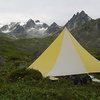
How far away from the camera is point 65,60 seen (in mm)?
32219

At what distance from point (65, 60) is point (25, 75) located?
13.0 feet

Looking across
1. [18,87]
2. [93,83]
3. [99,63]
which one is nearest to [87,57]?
[99,63]

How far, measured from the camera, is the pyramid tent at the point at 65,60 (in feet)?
102

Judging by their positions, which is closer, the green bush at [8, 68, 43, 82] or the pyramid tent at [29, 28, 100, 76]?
the green bush at [8, 68, 43, 82]

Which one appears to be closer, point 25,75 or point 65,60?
point 25,75

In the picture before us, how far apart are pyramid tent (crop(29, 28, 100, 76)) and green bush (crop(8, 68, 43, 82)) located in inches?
46.4

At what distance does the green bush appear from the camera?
2969 cm

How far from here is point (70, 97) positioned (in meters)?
20.7

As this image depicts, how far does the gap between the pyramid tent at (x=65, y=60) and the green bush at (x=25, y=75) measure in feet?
3.86

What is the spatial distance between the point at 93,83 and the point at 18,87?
322 inches

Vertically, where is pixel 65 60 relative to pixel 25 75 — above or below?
above

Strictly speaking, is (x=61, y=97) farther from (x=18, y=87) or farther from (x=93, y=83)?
(x=93, y=83)

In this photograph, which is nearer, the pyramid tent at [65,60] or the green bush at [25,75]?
the green bush at [25,75]

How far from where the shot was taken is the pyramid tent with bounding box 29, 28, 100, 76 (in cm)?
3103
